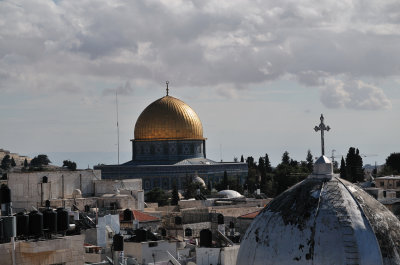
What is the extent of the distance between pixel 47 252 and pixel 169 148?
174 ft

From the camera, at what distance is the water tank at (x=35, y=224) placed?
487 inches

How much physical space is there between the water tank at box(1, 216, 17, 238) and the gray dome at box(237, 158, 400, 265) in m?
3.16

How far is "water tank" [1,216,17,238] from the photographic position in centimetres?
1180

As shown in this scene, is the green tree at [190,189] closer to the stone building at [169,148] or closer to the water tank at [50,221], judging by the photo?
the stone building at [169,148]

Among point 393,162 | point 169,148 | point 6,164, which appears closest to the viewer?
point 169,148

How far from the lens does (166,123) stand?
214 ft

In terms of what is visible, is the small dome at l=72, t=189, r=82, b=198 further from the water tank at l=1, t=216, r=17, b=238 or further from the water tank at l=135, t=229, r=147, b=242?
the water tank at l=1, t=216, r=17, b=238

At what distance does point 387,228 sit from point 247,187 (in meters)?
50.6

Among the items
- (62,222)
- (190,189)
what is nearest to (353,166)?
(190,189)

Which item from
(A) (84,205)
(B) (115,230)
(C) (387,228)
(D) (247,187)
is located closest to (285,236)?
(C) (387,228)

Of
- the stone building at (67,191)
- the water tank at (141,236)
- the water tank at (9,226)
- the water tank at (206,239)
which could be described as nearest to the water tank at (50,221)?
the water tank at (9,226)

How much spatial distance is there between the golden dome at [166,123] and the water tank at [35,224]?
173 ft

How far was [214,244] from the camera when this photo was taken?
20453 millimetres

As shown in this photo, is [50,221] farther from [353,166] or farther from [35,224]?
[353,166]
